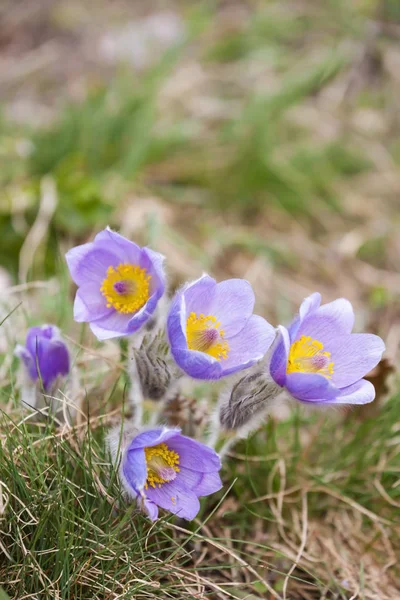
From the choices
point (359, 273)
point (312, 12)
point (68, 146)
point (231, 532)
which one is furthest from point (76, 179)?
point (312, 12)

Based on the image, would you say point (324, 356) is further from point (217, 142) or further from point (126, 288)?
point (217, 142)

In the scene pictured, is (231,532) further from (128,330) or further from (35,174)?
(35,174)

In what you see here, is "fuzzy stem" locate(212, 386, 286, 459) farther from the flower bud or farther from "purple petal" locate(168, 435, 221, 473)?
the flower bud

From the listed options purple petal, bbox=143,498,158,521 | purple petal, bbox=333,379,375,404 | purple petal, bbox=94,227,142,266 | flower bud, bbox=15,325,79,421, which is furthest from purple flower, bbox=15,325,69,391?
purple petal, bbox=333,379,375,404

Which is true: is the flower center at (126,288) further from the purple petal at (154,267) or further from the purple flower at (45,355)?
the purple flower at (45,355)

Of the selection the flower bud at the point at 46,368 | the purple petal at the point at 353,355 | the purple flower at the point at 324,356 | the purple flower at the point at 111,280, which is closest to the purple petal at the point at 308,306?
the purple flower at the point at 324,356

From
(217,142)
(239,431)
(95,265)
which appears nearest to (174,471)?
(239,431)
